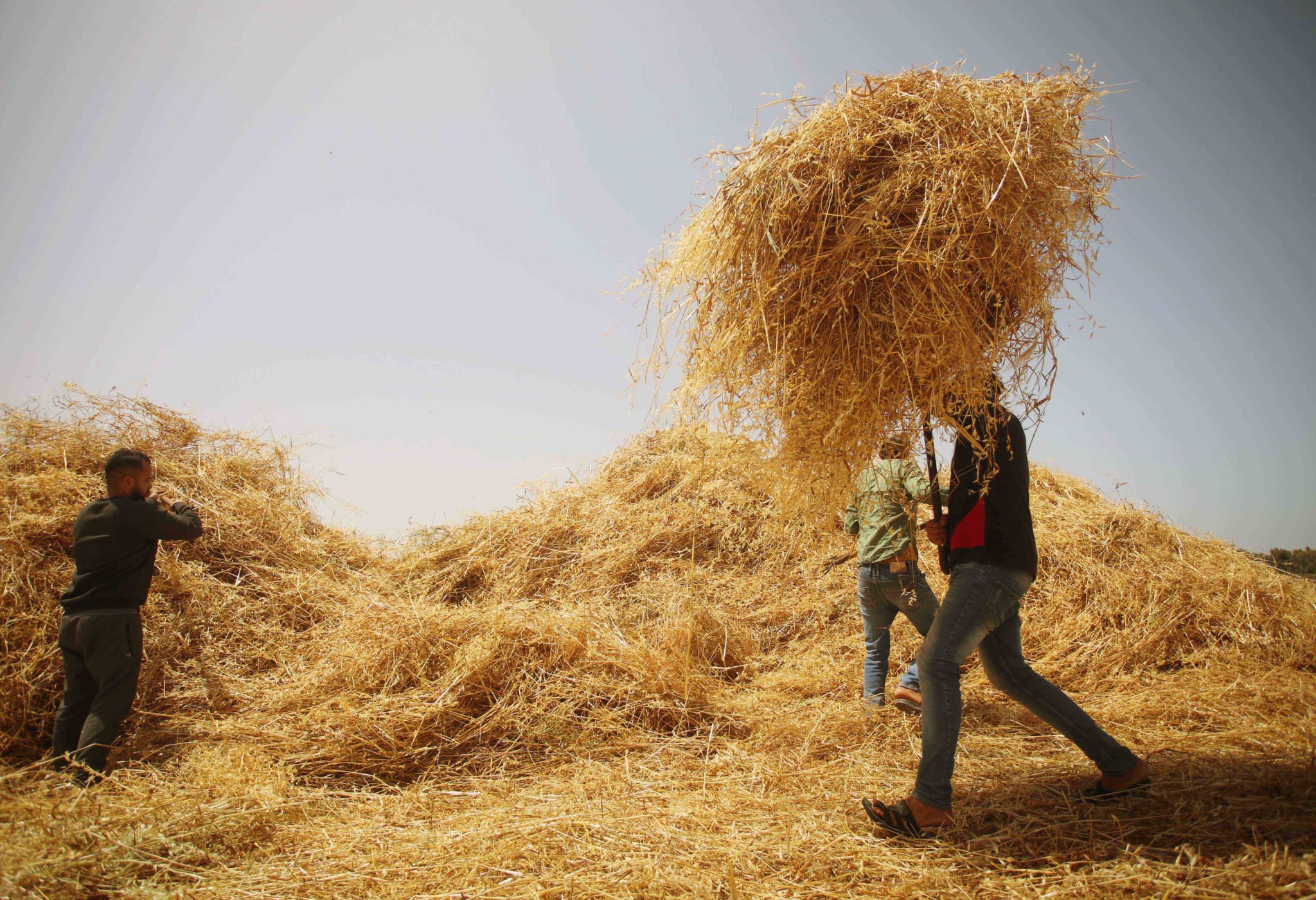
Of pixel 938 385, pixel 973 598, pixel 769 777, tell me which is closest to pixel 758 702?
pixel 769 777

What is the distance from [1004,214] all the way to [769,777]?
2.46 metres

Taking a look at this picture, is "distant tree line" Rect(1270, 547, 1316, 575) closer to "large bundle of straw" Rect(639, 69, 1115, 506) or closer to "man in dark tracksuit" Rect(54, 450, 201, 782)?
"large bundle of straw" Rect(639, 69, 1115, 506)

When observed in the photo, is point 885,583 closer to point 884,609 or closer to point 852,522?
point 884,609

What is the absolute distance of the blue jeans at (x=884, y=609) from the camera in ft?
12.5

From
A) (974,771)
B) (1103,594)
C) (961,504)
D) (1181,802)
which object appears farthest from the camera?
(1103,594)

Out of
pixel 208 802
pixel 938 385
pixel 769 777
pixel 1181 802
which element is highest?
pixel 938 385

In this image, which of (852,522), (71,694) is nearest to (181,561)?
(71,694)

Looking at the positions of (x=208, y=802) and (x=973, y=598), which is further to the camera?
(x=208, y=802)

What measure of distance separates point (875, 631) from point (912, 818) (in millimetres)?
1665

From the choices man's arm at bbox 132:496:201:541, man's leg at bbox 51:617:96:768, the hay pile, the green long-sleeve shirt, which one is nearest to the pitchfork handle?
the hay pile

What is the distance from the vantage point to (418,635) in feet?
13.6

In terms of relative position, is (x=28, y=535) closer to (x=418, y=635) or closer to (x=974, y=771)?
(x=418, y=635)

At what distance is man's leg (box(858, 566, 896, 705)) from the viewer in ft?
12.8

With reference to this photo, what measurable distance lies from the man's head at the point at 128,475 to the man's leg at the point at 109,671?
625mm
